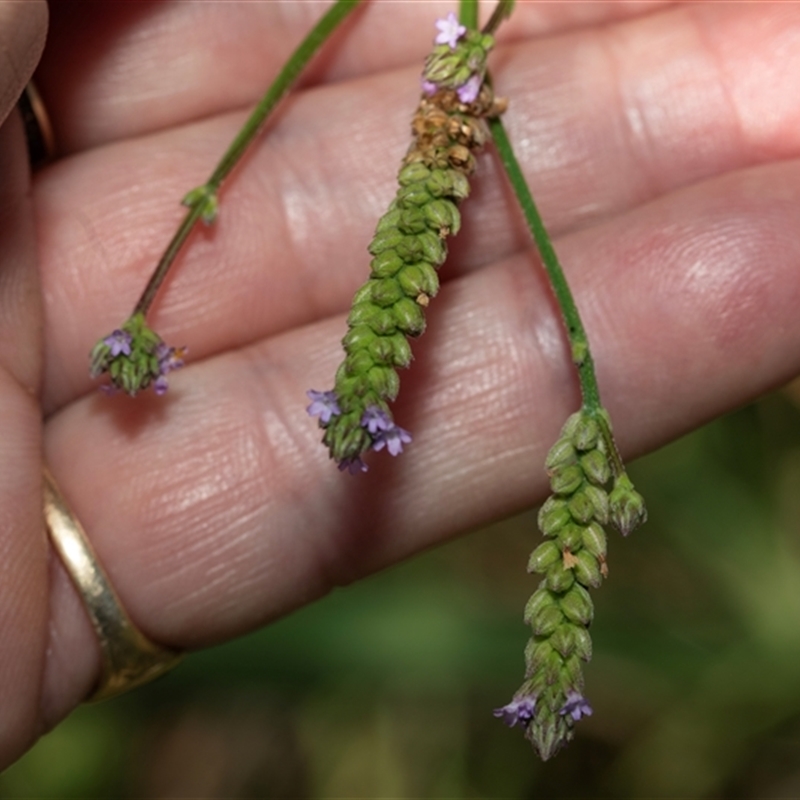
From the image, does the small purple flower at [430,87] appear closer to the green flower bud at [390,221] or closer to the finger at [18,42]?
the green flower bud at [390,221]

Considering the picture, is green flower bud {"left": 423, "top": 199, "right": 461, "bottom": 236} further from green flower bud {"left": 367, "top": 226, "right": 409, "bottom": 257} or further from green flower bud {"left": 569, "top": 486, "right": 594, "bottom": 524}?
green flower bud {"left": 569, "top": 486, "right": 594, "bottom": 524}

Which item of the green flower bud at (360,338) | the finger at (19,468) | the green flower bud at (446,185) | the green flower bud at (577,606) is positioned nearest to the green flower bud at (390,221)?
the green flower bud at (446,185)

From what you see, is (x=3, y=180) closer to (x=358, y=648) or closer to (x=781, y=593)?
(x=358, y=648)

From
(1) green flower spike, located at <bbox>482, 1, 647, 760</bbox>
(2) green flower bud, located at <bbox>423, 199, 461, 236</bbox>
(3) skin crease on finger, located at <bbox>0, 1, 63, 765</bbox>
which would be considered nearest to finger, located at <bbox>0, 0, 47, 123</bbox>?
(3) skin crease on finger, located at <bbox>0, 1, 63, 765</bbox>

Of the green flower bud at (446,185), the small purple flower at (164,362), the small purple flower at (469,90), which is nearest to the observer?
the green flower bud at (446,185)

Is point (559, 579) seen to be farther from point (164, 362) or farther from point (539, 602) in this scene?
point (164, 362)

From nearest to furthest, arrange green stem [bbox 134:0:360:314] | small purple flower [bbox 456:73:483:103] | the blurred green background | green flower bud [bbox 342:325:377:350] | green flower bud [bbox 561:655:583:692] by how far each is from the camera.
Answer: green flower bud [bbox 561:655:583:692] → green flower bud [bbox 342:325:377:350] → small purple flower [bbox 456:73:483:103] → green stem [bbox 134:0:360:314] → the blurred green background
